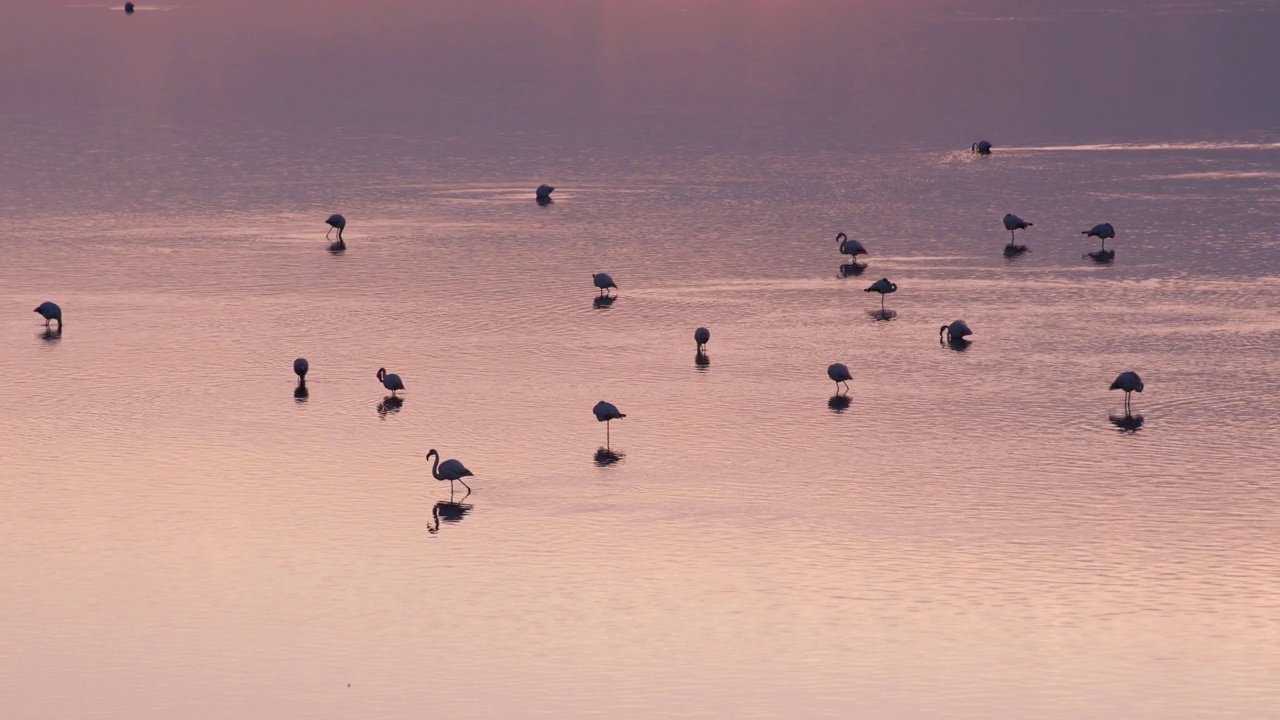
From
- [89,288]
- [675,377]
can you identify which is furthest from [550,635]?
[89,288]

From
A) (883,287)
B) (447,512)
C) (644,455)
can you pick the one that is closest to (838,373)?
(644,455)

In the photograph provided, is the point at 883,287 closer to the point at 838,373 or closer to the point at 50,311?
the point at 838,373

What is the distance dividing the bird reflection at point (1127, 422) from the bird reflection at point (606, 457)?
1181cm

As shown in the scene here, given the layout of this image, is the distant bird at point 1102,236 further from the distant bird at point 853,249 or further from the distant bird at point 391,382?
the distant bird at point 391,382

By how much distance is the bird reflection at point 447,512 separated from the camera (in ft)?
141

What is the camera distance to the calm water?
116 ft

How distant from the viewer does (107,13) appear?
176 metres

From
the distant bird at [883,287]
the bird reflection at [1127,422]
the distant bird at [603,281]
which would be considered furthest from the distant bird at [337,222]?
the bird reflection at [1127,422]

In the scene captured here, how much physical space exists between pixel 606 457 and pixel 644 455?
845 mm

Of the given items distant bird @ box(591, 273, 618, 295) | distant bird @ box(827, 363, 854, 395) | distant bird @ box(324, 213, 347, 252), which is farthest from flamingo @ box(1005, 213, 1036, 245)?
distant bird @ box(324, 213, 347, 252)

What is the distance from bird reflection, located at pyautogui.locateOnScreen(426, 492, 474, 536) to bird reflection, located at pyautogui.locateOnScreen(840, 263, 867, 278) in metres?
27.0

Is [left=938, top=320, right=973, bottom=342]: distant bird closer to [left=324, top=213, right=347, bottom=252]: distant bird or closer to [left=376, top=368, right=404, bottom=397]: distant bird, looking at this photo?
[left=376, top=368, right=404, bottom=397]: distant bird

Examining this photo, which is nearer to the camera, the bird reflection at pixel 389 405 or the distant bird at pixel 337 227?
the bird reflection at pixel 389 405

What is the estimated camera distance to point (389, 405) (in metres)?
52.6
